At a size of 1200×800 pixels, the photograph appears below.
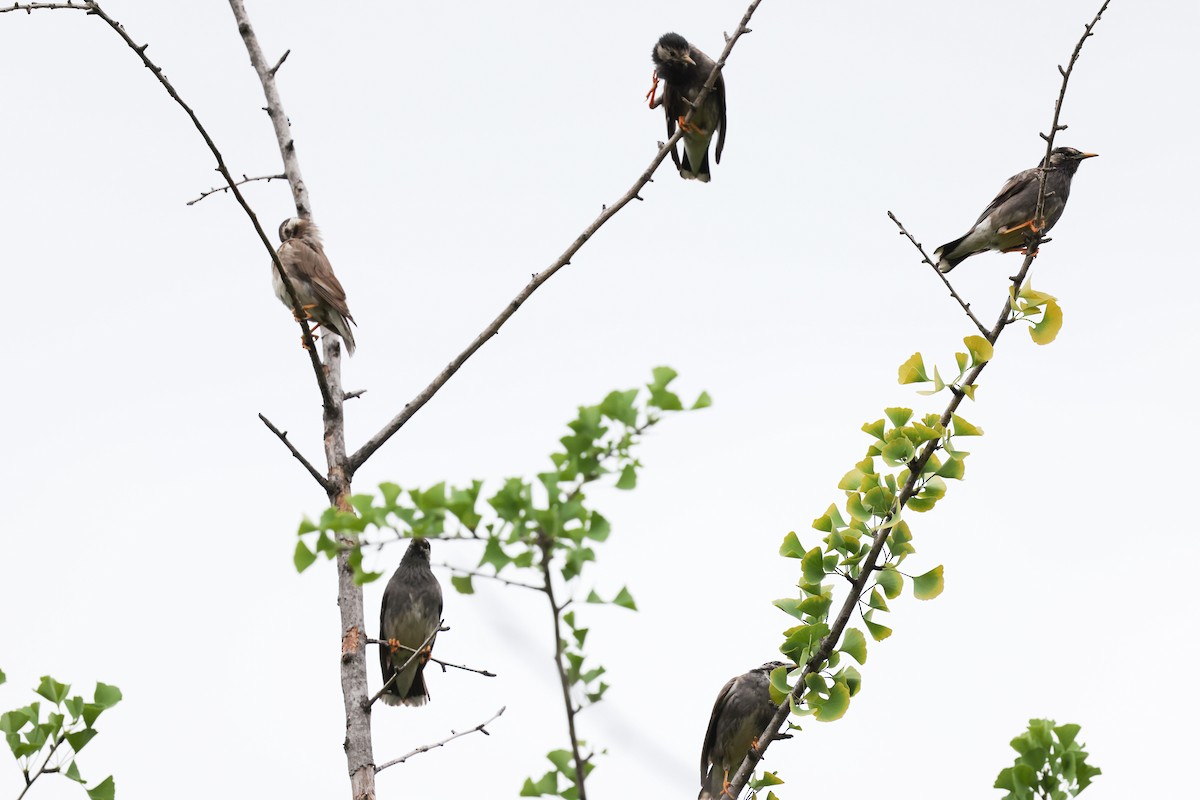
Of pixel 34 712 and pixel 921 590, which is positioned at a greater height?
pixel 921 590

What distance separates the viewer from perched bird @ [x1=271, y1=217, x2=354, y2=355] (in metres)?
9.12

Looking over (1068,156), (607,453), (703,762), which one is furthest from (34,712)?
(1068,156)

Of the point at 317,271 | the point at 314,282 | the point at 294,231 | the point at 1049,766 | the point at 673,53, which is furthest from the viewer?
the point at 673,53

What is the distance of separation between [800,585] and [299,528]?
98.2 inches

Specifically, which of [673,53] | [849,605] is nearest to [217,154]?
[849,605]

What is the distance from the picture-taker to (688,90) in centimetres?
1108

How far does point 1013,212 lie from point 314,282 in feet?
17.6

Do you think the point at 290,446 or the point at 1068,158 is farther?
the point at 1068,158

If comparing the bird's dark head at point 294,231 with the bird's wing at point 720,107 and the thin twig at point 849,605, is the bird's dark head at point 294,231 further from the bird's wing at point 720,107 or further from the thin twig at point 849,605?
the thin twig at point 849,605

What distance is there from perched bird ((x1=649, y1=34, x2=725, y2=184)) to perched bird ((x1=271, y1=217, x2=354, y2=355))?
3033mm

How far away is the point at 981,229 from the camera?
408 inches

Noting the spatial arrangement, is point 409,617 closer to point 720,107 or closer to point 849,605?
point 720,107

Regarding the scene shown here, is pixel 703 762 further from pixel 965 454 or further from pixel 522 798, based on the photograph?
pixel 522 798

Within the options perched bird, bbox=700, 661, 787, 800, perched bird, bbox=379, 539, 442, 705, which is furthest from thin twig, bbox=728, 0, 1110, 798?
perched bird, bbox=379, 539, 442, 705
